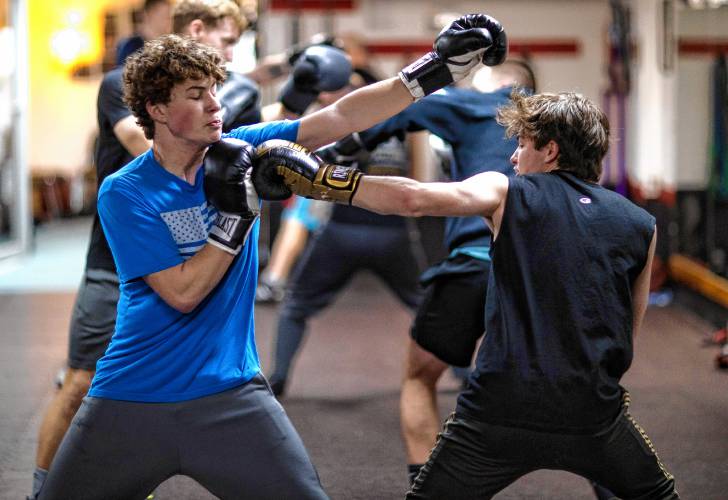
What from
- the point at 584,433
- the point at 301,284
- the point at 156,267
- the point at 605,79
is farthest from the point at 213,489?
the point at 605,79

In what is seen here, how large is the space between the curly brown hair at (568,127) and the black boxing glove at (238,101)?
4.26ft

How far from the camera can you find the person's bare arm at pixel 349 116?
9.47 ft

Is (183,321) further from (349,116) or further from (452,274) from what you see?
(452,274)

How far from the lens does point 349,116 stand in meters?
2.94

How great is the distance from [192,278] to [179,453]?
39cm

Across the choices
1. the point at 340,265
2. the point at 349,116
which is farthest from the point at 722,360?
the point at 349,116

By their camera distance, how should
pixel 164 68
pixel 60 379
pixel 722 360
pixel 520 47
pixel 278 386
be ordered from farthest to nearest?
pixel 520 47
pixel 722 360
pixel 278 386
pixel 60 379
pixel 164 68

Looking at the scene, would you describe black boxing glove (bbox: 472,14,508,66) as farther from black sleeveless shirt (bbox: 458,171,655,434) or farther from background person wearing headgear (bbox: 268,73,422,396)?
background person wearing headgear (bbox: 268,73,422,396)

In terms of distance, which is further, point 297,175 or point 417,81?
point 417,81

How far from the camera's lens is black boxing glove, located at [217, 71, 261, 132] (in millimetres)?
3785

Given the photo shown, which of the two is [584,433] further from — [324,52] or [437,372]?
[324,52]

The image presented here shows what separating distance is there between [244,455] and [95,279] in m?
1.31

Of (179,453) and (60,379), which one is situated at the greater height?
(179,453)

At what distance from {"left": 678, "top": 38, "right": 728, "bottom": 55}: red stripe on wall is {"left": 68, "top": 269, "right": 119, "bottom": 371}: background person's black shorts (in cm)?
605
